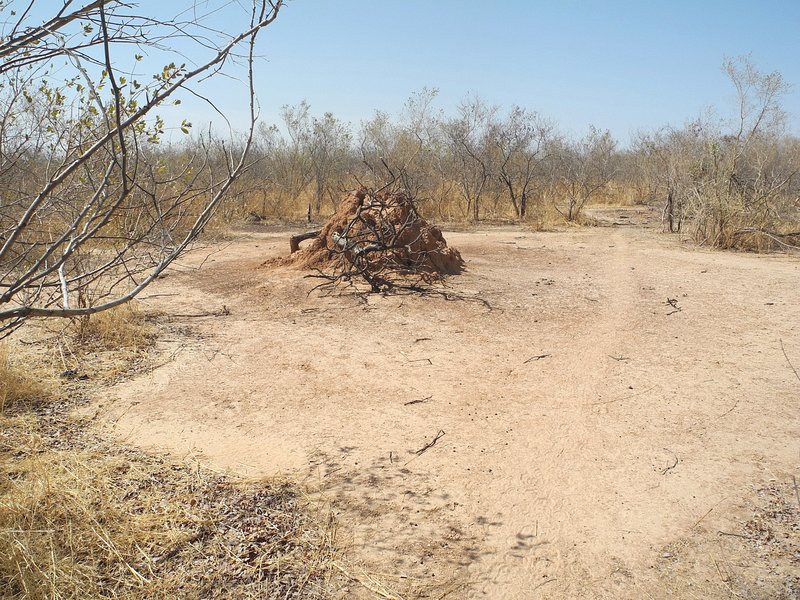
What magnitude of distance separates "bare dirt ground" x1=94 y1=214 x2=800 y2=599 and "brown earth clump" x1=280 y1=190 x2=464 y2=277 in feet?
2.77

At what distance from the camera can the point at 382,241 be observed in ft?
27.0

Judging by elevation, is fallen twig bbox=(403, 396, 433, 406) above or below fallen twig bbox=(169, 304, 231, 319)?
below

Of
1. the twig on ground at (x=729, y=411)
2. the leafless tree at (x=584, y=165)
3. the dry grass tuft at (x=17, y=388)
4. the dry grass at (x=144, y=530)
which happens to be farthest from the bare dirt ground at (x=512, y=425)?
the leafless tree at (x=584, y=165)

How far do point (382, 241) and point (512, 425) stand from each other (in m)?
4.51

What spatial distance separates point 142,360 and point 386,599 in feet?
11.8

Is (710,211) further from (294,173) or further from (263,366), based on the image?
(294,173)

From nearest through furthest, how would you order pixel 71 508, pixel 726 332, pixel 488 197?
1. pixel 71 508
2. pixel 726 332
3. pixel 488 197

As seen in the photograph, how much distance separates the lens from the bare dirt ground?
2.80 metres

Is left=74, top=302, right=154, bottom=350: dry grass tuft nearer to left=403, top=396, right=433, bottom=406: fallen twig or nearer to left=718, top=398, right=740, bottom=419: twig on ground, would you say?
left=403, top=396, right=433, bottom=406: fallen twig

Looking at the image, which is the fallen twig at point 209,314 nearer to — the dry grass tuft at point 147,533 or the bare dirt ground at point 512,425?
the bare dirt ground at point 512,425

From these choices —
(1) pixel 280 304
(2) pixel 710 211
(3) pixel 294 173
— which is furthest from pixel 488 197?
(1) pixel 280 304

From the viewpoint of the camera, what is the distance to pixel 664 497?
330 cm

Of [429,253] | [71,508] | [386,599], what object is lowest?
[386,599]

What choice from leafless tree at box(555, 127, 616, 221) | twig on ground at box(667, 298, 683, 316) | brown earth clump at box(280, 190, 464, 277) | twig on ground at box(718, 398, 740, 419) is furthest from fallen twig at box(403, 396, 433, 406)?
leafless tree at box(555, 127, 616, 221)
